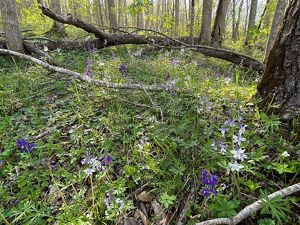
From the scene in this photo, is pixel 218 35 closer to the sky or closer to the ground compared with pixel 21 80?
closer to the sky

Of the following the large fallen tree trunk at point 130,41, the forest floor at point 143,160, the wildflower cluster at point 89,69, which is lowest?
the forest floor at point 143,160

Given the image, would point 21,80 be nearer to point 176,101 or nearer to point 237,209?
point 176,101

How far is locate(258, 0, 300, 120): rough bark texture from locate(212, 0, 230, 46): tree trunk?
22.3 feet

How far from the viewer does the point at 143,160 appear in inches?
69.2

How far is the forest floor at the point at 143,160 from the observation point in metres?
1.37

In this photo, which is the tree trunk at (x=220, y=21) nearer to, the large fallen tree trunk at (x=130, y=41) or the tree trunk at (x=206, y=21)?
the tree trunk at (x=206, y=21)

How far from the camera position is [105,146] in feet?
6.44

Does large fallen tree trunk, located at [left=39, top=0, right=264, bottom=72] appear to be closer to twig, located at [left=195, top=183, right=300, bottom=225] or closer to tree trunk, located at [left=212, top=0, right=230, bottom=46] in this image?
twig, located at [left=195, top=183, right=300, bottom=225]

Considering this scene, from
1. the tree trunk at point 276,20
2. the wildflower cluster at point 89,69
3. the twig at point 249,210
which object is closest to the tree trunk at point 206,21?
the tree trunk at point 276,20

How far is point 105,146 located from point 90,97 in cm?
124

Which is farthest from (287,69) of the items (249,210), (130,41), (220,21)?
(220,21)

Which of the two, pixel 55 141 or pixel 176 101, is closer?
pixel 55 141

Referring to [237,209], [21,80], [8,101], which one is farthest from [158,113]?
[21,80]

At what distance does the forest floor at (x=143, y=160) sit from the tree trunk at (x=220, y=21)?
6586 millimetres
